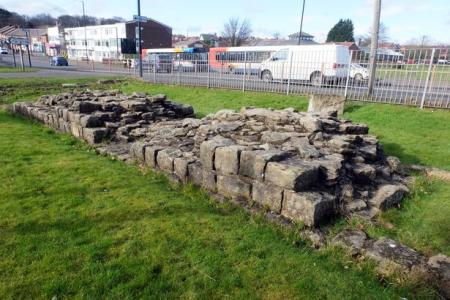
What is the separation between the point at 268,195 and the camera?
14.9ft

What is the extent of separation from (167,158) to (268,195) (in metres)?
2.20

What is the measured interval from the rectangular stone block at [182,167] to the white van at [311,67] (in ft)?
28.0

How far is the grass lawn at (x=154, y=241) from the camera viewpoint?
10.1ft

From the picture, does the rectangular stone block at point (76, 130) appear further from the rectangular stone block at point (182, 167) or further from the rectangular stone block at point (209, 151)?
the rectangular stone block at point (209, 151)

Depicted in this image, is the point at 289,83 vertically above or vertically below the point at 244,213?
above

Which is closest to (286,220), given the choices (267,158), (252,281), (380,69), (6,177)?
(267,158)

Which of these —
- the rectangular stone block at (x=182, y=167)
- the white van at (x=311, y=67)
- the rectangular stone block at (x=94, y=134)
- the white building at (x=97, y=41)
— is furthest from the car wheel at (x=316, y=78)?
the white building at (x=97, y=41)

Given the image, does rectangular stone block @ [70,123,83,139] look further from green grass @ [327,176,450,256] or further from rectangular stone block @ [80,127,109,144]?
green grass @ [327,176,450,256]

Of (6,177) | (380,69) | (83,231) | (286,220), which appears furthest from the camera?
(380,69)

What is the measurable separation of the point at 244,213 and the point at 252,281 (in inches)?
56.2

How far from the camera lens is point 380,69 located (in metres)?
11.5

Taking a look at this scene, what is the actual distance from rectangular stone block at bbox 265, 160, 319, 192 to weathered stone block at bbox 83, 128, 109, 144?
509 centimetres

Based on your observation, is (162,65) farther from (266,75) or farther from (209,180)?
(209,180)

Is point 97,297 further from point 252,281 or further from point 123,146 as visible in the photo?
point 123,146
